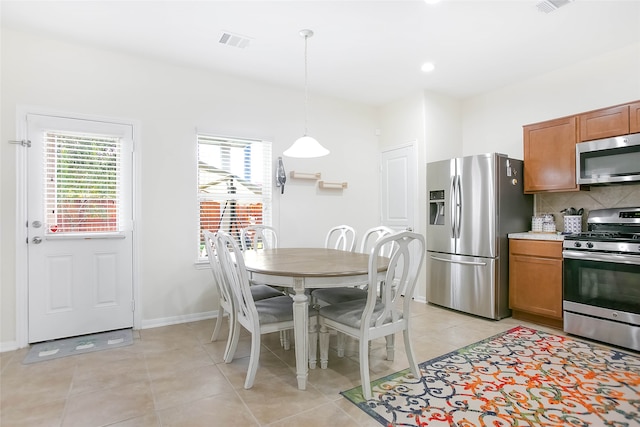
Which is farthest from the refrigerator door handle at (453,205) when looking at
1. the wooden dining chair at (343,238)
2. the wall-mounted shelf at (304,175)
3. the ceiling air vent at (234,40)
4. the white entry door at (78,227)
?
the white entry door at (78,227)

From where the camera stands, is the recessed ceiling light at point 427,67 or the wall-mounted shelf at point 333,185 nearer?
the recessed ceiling light at point 427,67

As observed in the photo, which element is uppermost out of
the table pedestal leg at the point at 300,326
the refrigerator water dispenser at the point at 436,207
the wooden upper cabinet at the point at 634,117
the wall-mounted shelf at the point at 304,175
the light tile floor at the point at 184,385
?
the wooden upper cabinet at the point at 634,117

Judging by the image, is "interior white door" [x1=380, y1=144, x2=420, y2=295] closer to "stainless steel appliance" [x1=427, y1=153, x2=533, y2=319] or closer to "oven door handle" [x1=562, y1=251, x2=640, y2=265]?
"stainless steel appliance" [x1=427, y1=153, x2=533, y2=319]

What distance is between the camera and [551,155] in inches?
140

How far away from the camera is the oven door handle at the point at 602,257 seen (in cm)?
272

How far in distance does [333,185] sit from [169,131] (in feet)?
6.85

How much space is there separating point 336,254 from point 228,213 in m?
1.58

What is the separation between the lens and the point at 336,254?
9.87 feet

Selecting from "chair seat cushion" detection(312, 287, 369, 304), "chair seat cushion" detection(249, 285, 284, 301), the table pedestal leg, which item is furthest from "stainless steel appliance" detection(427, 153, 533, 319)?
the table pedestal leg

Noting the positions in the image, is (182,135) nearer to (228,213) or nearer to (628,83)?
(228,213)

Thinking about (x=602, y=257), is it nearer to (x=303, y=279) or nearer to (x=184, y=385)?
(x=303, y=279)

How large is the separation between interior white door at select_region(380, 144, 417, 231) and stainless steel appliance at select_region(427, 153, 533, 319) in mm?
455

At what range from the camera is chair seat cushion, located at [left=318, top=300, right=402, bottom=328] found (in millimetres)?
2158

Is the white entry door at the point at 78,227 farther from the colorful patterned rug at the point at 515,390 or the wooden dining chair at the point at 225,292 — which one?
the colorful patterned rug at the point at 515,390
